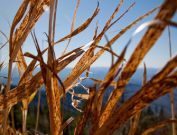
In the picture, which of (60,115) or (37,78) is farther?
(37,78)

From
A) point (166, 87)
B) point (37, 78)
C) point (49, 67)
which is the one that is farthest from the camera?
point (37, 78)

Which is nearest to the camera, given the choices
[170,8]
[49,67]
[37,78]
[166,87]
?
[170,8]

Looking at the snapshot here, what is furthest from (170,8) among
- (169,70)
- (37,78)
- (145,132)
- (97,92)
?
(37,78)

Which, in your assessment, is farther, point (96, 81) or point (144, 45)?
point (96, 81)

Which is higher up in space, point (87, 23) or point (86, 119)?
point (87, 23)

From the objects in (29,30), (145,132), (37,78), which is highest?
(29,30)

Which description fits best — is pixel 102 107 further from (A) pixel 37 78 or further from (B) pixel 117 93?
(A) pixel 37 78

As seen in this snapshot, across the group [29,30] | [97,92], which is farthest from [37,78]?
[97,92]

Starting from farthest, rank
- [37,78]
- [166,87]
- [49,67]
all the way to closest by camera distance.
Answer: [37,78], [49,67], [166,87]

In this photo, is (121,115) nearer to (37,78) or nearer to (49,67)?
(49,67)
